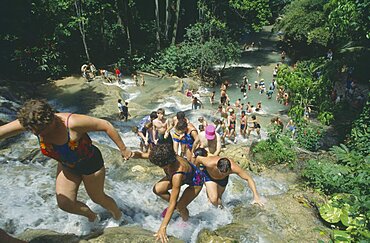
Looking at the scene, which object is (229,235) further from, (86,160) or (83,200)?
(83,200)

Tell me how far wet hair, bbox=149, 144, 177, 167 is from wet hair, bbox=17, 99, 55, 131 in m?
1.23

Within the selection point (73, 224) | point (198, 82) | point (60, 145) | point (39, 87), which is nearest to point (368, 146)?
point (73, 224)

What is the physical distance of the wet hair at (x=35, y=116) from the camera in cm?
300

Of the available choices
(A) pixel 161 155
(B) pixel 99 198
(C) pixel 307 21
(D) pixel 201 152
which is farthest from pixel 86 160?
(C) pixel 307 21

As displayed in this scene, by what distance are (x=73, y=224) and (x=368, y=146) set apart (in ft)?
25.7

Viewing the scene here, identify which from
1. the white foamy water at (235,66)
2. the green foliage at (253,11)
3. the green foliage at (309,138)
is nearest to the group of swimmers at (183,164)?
the green foliage at (309,138)

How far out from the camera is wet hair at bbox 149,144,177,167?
3846 mm

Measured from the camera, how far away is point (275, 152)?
9734 mm

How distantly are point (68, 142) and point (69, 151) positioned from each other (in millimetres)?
123

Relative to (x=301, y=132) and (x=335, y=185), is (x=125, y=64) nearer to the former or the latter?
(x=301, y=132)

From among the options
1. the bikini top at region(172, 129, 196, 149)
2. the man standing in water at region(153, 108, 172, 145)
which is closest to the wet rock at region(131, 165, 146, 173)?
the man standing in water at region(153, 108, 172, 145)

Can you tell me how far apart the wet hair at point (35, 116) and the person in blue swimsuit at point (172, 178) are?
4.12ft

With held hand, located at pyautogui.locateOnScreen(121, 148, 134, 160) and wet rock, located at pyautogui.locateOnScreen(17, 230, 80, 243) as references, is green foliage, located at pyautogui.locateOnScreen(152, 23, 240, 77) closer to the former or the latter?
held hand, located at pyautogui.locateOnScreen(121, 148, 134, 160)

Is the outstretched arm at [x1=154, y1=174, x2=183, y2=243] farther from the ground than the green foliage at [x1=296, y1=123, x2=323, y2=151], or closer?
farther from the ground
